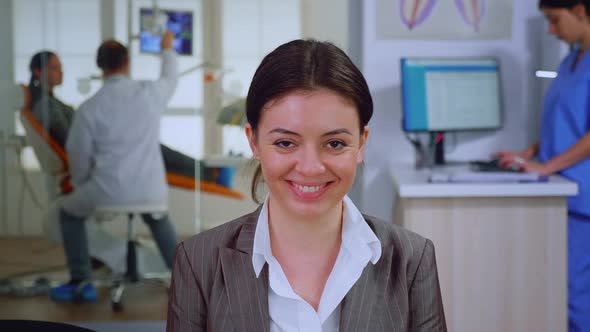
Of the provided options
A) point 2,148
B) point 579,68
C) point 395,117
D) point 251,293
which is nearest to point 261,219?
point 251,293

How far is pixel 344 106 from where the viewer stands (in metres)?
1.33

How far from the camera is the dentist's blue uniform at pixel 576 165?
2949mm

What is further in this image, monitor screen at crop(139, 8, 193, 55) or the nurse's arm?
monitor screen at crop(139, 8, 193, 55)

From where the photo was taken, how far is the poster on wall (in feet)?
Result: 11.5

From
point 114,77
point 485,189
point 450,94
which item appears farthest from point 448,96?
point 114,77

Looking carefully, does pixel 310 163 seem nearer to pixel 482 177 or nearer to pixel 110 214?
pixel 482 177

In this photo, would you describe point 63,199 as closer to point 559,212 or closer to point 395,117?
point 395,117

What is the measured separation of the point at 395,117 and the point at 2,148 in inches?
76.9

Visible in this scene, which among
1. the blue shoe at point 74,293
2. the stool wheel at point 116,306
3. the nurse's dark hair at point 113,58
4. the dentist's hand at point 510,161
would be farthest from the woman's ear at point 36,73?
the dentist's hand at point 510,161

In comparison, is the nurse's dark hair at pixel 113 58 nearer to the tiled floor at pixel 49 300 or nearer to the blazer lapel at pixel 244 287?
the tiled floor at pixel 49 300

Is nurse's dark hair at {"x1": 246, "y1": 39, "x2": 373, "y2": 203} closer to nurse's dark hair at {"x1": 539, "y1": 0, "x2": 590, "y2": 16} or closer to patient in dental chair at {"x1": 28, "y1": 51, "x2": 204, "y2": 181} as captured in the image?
nurse's dark hair at {"x1": 539, "y1": 0, "x2": 590, "y2": 16}

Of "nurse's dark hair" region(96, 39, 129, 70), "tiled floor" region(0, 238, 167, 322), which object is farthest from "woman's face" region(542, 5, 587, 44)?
"tiled floor" region(0, 238, 167, 322)

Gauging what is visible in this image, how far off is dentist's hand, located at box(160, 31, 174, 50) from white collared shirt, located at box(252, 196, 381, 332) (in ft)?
8.91

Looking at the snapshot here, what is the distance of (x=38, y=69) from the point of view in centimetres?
398
